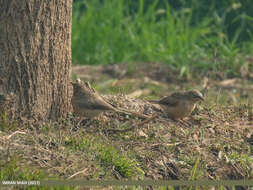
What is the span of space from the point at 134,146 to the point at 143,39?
19.2ft

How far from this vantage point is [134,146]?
18.9 ft

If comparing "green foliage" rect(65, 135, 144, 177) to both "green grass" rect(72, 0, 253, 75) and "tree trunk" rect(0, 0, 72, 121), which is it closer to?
"tree trunk" rect(0, 0, 72, 121)

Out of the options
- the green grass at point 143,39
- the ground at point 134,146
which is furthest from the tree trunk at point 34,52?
the green grass at point 143,39

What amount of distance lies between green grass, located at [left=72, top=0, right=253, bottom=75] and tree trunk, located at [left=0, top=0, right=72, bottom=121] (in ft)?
16.8

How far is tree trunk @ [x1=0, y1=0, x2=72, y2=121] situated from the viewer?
18.5ft

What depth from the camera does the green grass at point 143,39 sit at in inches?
433

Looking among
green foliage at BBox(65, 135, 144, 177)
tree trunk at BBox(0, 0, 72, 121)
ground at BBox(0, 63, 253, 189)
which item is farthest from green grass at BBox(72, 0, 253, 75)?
green foliage at BBox(65, 135, 144, 177)

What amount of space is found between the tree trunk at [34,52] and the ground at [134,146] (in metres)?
0.26

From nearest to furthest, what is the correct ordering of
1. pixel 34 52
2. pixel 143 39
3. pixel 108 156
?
pixel 108 156, pixel 34 52, pixel 143 39

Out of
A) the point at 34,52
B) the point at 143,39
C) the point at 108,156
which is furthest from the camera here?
the point at 143,39

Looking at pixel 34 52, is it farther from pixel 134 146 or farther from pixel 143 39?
pixel 143 39

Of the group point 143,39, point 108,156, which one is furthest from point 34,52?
point 143,39

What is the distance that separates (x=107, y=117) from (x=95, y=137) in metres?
0.67

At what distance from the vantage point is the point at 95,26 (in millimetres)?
11742
